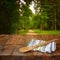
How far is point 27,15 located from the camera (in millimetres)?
5277

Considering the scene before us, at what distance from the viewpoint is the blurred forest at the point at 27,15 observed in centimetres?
512

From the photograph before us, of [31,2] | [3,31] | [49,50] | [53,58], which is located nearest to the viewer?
[53,58]

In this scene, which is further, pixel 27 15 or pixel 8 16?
pixel 27 15

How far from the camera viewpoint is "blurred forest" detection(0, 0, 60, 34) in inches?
202

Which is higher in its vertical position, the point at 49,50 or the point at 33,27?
the point at 49,50

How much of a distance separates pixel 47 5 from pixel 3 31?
1494mm

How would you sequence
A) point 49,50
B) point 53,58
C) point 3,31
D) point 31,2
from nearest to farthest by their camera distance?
point 53,58 < point 49,50 < point 3,31 < point 31,2

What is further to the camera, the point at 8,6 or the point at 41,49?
the point at 8,6

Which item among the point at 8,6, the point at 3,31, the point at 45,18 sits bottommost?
the point at 3,31

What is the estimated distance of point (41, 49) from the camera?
1134mm

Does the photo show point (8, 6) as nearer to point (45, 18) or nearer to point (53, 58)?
point (45, 18)

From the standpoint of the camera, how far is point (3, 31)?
5.11 metres

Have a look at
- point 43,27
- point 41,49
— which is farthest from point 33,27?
point 41,49

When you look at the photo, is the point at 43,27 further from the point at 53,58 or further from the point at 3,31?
the point at 53,58
